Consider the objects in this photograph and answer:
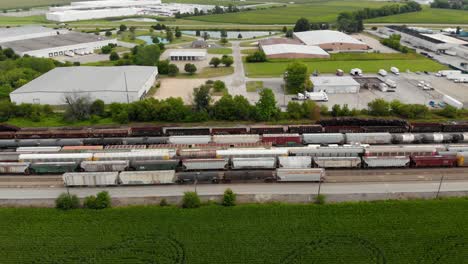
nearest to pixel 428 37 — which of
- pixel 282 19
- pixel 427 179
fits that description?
pixel 282 19

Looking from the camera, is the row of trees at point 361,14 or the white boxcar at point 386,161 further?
the row of trees at point 361,14

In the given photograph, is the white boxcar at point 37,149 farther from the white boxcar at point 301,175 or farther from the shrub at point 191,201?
the white boxcar at point 301,175

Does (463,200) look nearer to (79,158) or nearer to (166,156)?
(166,156)

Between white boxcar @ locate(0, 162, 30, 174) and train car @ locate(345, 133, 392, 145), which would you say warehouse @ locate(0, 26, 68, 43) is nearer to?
white boxcar @ locate(0, 162, 30, 174)

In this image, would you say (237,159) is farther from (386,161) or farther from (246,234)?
(386,161)

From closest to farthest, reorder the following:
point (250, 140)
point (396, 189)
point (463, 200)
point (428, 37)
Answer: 1. point (463, 200)
2. point (396, 189)
3. point (250, 140)
4. point (428, 37)

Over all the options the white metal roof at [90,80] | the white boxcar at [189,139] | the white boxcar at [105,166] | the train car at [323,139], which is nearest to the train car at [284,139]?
the train car at [323,139]
